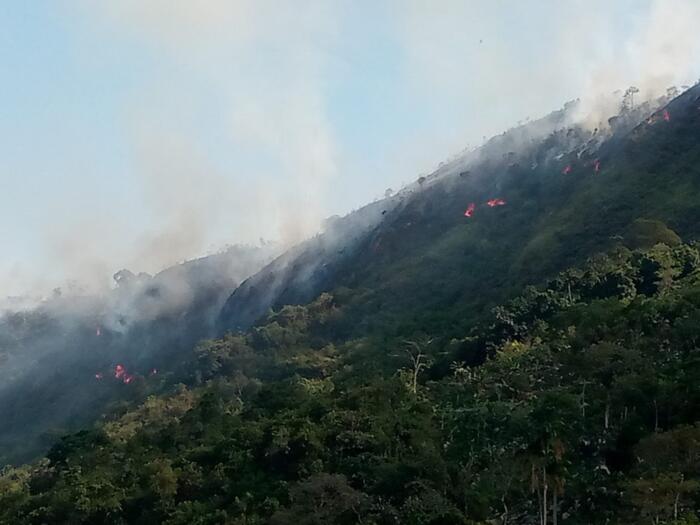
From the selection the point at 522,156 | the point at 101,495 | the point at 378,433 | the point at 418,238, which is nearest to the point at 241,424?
the point at 101,495

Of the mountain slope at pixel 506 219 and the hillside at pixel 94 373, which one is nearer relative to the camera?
the mountain slope at pixel 506 219

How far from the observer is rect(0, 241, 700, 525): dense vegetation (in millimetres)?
39281

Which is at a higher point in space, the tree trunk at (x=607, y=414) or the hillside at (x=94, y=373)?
the hillside at (x=94, y=373)

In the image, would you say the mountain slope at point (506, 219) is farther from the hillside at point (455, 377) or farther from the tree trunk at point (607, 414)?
the tree trunk at point (607, 414)

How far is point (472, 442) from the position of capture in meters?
46.8

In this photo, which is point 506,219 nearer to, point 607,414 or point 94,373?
point 607,414

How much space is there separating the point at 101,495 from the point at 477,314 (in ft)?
184

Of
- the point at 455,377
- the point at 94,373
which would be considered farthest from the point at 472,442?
the point at 94,373

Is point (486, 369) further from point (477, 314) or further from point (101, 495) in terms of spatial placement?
point (477, 314)

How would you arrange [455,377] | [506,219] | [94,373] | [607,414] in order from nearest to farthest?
[607,414]
[455,377]
[506,219]
[94,373]

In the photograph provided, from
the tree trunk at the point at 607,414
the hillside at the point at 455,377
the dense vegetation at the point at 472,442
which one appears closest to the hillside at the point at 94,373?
the hillside at the point at 455,377

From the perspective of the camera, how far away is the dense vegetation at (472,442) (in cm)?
3928

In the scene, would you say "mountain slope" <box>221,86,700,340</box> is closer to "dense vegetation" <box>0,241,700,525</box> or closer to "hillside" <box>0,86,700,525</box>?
"hillside" <box>0,86,700,525</box>

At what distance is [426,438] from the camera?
159 feet
